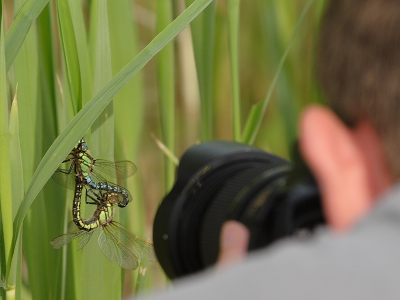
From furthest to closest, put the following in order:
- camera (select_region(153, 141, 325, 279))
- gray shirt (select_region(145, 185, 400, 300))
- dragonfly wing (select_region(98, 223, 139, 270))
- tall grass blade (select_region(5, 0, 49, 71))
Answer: dragonfly wing (select_region(98, 223, 139, 270)), tall grass blade (select_region(5, 0, 49, 71)), camera (select_region(153, 141, 325, 279)), gray shirt (select_region(145, 185, 400, 300))

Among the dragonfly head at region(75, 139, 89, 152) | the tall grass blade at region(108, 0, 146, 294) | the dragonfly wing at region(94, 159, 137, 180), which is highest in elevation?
the tall grass blade at region(108, 0, 146, 294)

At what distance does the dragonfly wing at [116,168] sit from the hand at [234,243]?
0.24m

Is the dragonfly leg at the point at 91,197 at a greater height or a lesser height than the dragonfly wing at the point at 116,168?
lesser

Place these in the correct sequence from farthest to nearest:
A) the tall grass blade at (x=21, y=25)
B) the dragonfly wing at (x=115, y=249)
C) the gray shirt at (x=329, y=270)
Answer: the dragonfly wing at (x=115, y=249), the tall grass blade at (x=21, y=25), the gray shirt at (x=329, y=270)

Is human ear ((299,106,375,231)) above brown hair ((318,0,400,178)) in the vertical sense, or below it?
below

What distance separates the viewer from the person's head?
0.73 feet

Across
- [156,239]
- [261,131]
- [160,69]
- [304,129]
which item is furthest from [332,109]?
[261,131]

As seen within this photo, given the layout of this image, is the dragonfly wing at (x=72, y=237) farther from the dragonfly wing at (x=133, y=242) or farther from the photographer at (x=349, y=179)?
the photographer at (x=349, y=179)

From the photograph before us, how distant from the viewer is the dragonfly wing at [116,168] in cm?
54

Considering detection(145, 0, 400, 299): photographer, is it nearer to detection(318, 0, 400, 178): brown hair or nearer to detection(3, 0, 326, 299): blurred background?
detection(318, 0, 400, 178): brown hair

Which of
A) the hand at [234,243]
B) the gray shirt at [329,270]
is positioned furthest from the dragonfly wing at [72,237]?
the gray shirt at [329,270]

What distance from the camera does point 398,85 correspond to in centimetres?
22

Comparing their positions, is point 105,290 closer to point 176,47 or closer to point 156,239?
point 156,239

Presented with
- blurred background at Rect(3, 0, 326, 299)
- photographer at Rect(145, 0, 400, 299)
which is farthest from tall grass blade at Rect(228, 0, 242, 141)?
photographer at Rect(145, 0, 400, 299)
